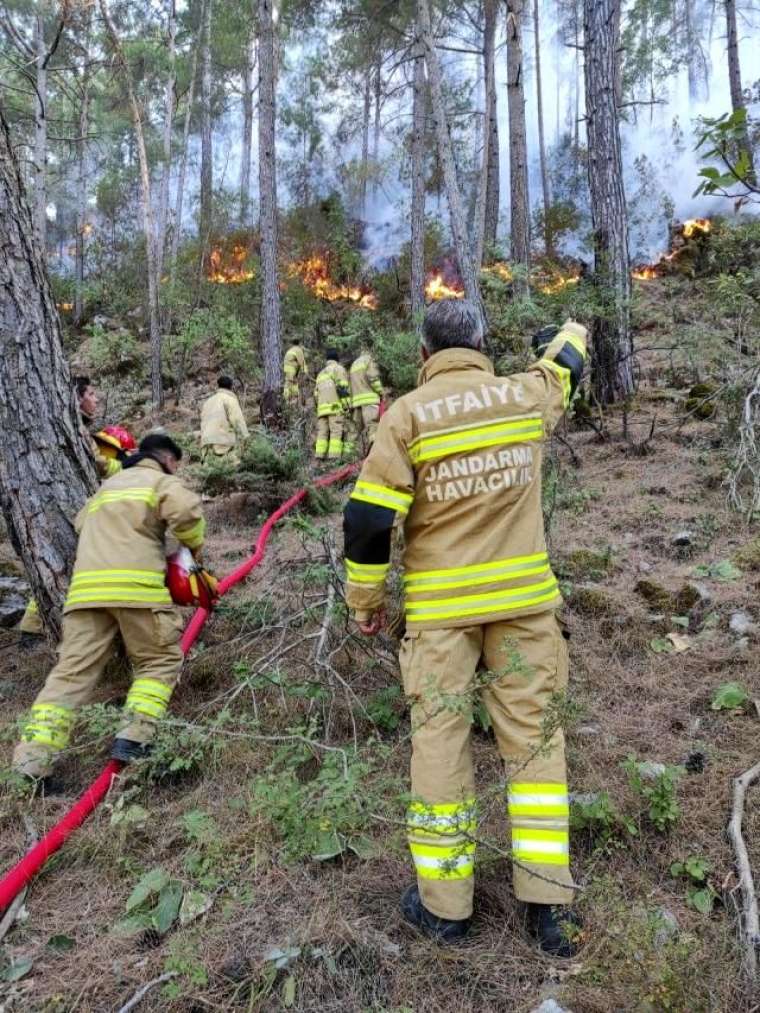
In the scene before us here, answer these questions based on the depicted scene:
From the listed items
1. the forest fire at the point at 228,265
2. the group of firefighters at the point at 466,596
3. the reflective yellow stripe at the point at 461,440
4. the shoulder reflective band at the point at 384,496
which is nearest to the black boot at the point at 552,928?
the group of firefighters at the point at 466,596

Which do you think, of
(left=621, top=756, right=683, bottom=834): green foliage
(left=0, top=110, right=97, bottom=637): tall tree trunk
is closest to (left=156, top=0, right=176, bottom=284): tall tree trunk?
(left=0, top=110, right=97, bottom=637): tall tree trunk

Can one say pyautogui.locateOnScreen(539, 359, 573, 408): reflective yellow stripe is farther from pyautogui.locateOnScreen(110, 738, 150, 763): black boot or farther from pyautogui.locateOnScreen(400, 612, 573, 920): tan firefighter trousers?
pyautogui.locateOnScreen(110, 738, 150, 763): black boot

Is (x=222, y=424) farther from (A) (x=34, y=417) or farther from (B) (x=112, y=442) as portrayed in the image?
(A) (x=34, y=417)

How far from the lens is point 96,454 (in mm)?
4668

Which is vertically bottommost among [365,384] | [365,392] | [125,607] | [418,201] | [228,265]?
[125,607]

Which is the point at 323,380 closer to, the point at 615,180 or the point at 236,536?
the point at 236,536

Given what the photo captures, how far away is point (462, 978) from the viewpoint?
1.96m

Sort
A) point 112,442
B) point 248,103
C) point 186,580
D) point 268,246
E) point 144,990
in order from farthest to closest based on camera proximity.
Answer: point 248,103, point 268,246, point 112,442, point 186,580, point 144,990

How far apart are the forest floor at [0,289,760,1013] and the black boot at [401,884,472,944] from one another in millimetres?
46

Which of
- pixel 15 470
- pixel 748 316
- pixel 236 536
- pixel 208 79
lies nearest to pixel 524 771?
pixel 15 470

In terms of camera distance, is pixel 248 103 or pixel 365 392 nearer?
pixel 365 392

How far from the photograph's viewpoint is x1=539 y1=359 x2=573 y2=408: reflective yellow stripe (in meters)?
2.62

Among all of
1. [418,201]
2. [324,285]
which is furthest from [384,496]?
[324,285]

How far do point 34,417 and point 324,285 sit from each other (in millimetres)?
15775
